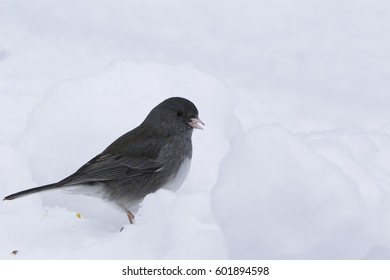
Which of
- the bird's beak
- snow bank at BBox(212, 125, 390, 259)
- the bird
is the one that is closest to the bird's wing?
the bird

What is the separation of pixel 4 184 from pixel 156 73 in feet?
4.79

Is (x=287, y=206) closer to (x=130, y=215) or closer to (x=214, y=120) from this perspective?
(x=130, y=215)

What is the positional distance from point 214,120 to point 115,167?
95cm

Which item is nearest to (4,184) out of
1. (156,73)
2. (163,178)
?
(163,178)

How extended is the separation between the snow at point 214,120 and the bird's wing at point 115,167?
261 millimetres

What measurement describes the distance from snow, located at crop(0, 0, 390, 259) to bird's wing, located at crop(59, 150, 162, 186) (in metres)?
→ 0.26

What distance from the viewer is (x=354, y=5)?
9.61m

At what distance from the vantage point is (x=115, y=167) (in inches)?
192

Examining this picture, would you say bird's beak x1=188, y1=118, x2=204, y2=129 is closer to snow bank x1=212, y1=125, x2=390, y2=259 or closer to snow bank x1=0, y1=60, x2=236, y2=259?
snow bank x1=0, y1=60, x2=236, y2=259

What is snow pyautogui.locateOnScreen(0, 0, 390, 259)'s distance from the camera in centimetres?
392

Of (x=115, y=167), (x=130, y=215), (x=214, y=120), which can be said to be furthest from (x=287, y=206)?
(x=214, y=120)

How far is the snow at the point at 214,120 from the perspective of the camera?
12.8ft

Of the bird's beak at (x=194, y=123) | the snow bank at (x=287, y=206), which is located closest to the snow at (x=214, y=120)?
the snow bank at (x=287, y=206)

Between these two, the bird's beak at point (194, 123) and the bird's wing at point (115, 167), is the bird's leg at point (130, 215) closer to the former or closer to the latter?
the bird's wing at point (115, 167)
